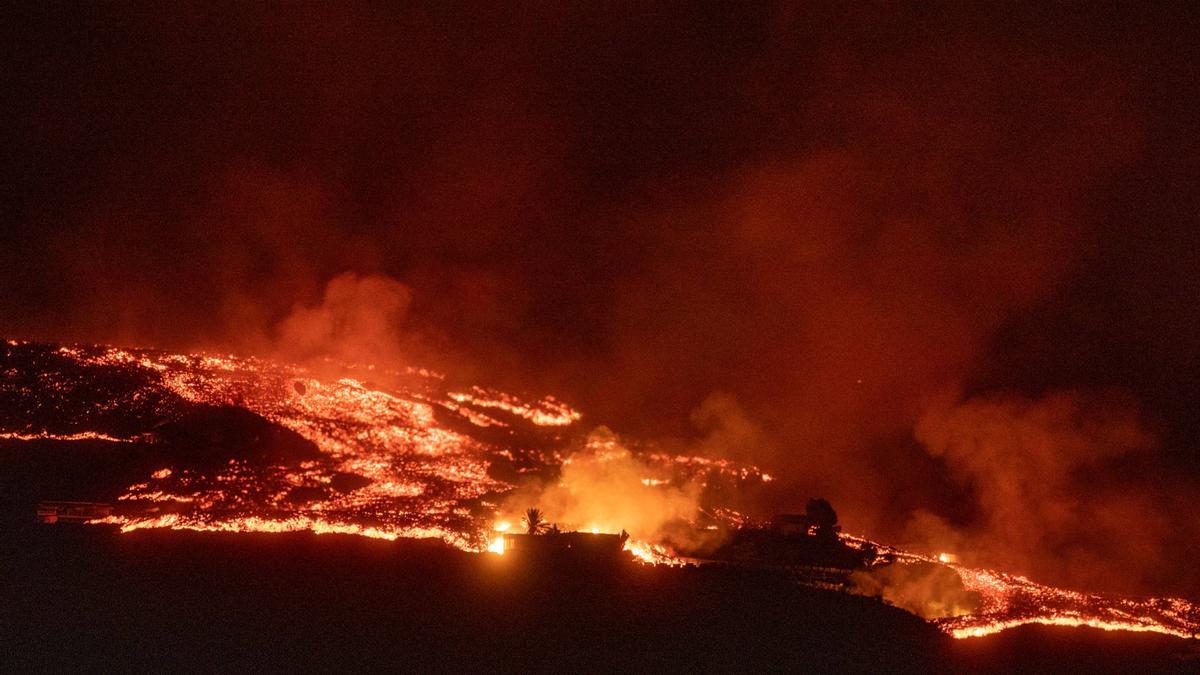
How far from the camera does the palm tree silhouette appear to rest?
11.2 metres

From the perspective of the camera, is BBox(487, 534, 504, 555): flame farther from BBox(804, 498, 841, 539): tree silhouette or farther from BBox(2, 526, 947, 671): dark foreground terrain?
BBox(804, 498, 841, 539): tree silhouette

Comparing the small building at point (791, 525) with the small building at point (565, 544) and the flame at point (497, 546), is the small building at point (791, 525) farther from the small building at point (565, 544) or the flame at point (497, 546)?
the flame at point (497, 546)

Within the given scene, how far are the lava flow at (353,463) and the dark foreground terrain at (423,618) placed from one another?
0.49m

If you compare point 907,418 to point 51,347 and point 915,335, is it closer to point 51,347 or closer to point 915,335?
point 915,335

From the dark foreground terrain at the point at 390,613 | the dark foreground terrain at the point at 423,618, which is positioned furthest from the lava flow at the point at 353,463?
the dark foreground terrain at the point at 390,613

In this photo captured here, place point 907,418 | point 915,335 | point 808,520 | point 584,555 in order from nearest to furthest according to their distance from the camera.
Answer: point 584,555
point 808,520
point 907,418
point 915,335

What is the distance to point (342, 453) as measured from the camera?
12922 millimetres

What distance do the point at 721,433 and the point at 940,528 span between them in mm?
5138

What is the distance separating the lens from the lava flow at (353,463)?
11.0m

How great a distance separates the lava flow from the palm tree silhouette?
0.34 meters

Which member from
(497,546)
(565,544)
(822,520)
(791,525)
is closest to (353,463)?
(497,546)

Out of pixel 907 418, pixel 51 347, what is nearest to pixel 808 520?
pixel 907 418

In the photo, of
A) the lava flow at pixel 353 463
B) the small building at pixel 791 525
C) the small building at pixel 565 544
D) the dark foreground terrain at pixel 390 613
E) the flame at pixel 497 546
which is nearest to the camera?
the dark foreground terrain at pixel 390 613

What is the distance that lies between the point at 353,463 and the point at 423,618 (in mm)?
4308
